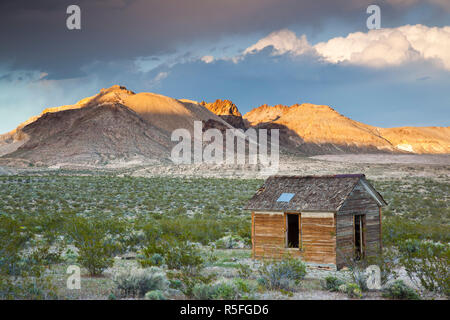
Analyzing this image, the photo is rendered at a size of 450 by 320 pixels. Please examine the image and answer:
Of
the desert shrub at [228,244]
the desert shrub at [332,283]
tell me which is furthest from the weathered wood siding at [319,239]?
the desert shrub at [228,244]

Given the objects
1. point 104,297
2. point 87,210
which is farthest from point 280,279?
point 87,210

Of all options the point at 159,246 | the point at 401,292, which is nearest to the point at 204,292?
the point at 401,292

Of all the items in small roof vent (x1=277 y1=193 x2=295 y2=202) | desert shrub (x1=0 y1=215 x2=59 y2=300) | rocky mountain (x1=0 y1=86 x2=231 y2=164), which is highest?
rocky mountain (x1=0 y1=86 x2=231 y2=164)

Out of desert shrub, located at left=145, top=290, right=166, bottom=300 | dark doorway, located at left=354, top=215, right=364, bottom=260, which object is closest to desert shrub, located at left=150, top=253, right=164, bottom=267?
desert shrub, located at left=145, top=290, right=166, bottom=300

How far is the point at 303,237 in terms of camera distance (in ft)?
39.4

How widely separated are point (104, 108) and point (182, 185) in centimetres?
5712

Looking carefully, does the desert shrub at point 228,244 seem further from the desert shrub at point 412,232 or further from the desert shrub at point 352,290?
the desert shrub at point 352,290

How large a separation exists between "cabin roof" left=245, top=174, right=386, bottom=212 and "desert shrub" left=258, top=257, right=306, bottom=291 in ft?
6.34

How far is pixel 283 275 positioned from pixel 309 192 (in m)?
3.00

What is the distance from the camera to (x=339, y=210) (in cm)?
1145

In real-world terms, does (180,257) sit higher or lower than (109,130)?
lower

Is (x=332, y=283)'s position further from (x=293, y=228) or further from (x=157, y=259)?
(x=293, y=228)

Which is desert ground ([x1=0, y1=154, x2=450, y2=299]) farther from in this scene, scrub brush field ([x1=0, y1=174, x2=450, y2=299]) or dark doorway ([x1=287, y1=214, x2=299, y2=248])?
dark doorway ([x1=287, y1=214, x2=299, y2=248])

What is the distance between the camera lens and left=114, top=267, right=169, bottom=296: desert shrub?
9250 millimetres
